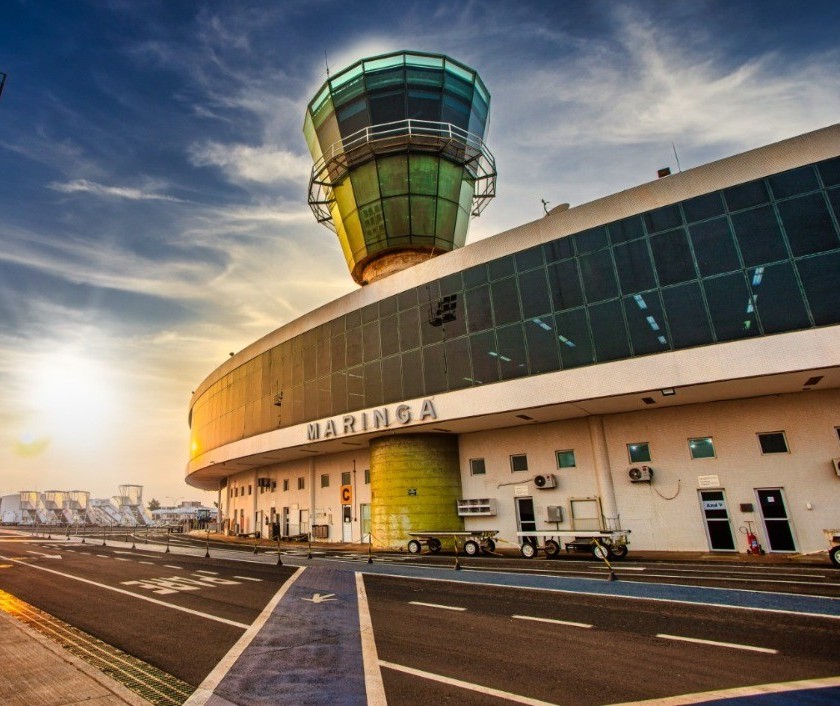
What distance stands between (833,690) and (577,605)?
19.2ft

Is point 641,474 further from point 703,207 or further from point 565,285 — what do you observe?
point 703,207

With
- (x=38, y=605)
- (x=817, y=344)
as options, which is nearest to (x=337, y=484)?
(x=38, y=605)

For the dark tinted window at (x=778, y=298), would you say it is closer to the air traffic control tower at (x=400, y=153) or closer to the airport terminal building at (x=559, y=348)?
the airport terminal building at (x=559, y=348)

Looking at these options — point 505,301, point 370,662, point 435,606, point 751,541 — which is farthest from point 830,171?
point 370,662

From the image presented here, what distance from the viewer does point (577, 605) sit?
445 inches

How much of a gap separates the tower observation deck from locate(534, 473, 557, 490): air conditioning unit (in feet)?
57.4

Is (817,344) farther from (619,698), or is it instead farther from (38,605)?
(38,605)

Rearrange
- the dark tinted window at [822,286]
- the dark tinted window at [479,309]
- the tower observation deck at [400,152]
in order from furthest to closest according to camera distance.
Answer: the tower observation deck at [400,152]
the dark tinted window at [479,309]
the dark tinted window at [822,286]

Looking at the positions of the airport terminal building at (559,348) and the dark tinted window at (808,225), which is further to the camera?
the airport terminal building at (559,348)

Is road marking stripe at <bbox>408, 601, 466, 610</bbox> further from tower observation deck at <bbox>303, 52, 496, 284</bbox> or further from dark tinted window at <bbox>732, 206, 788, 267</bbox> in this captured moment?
tower observation deck at <bbox>303, 52, 496, 284</bbox>

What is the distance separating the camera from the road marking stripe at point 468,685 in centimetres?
599

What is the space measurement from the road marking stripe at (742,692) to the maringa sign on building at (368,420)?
66.9 feet

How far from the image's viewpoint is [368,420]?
95.7 feet

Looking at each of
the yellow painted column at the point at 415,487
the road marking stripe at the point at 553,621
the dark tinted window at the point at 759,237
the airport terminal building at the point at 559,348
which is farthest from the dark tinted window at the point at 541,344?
the road marking stripe at the point at 553,621
